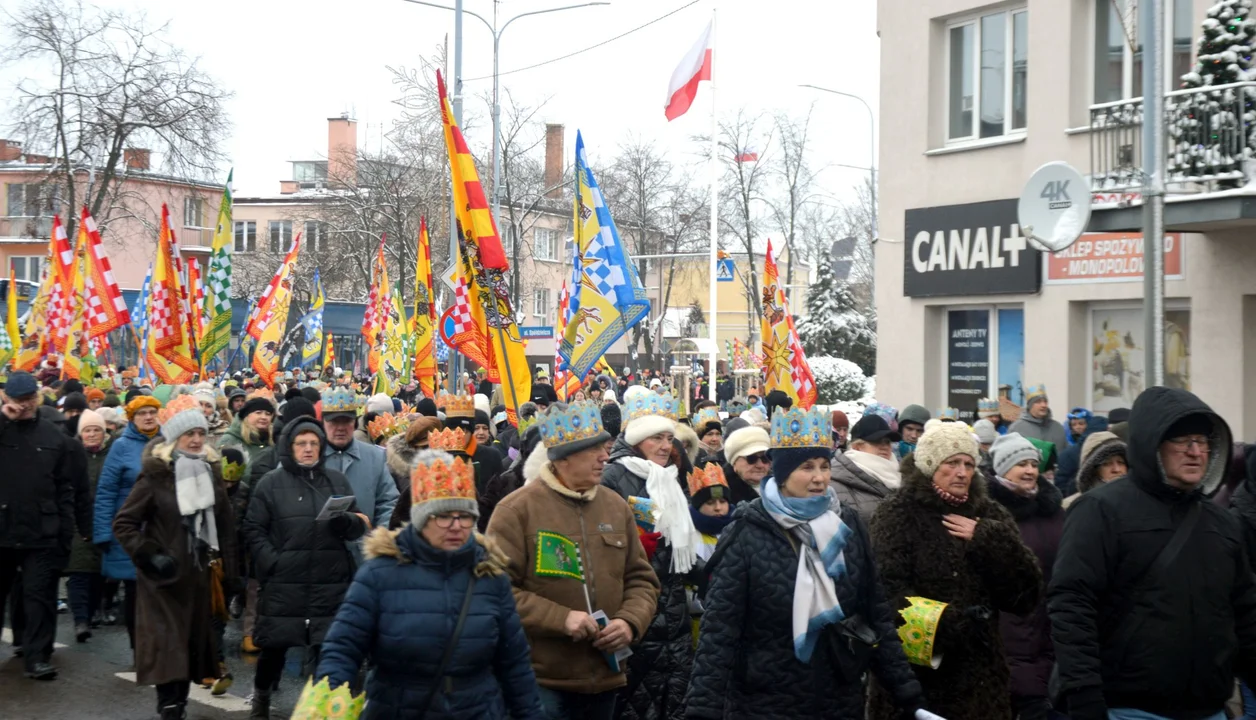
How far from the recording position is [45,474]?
10125 millimetres

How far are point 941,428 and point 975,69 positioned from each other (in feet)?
43.4

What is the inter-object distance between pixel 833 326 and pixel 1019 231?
28.5 metres

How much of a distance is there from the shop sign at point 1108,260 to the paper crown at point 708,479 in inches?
371

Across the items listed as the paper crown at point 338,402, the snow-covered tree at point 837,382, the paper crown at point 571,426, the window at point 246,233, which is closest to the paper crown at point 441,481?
the paper crown at point 571,426

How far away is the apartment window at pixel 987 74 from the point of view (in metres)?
17.8

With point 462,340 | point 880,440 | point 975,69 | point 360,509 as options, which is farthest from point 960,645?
point 975,69

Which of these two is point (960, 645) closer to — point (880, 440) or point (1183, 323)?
point (880, 440)

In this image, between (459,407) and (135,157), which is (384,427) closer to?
(459,407)

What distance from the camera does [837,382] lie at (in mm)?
32344

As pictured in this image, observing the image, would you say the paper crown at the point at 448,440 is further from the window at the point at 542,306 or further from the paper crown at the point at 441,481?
the window at the point at 542,306

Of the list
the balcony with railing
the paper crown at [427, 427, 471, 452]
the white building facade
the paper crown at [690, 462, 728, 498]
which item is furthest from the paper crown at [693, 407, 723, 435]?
the balcony with railing

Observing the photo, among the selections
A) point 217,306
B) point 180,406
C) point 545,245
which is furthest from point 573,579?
point 545,245

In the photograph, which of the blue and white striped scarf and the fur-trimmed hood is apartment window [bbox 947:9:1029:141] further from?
the fur-trimmed hood

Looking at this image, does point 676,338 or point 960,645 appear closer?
point 960,645
